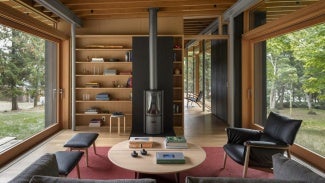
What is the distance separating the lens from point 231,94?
587 cm

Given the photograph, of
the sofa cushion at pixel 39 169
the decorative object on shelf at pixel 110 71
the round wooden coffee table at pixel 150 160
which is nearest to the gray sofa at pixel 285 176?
the sofa cushion at pixel 39 169

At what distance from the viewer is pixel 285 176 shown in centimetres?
140

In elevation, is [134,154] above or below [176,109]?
below

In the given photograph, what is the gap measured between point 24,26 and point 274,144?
4279 mm

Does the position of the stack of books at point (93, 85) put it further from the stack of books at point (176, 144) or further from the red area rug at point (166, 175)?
the stack of books at point (176, 144)

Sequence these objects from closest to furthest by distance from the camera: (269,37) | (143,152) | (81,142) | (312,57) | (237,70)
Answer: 1. (143,152)
2. (81,142)
3. (312,57)
4. (269,37)
5. (237,70)

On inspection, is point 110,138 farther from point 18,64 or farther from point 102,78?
point 18,64

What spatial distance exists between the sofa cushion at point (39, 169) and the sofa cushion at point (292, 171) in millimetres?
1441

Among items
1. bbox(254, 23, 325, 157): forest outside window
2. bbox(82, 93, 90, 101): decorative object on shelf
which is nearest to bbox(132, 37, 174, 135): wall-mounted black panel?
bbox(82, 93, 90, 101): decorative object on shelf

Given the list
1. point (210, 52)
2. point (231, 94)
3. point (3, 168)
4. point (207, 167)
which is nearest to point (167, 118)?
point (231, 94)

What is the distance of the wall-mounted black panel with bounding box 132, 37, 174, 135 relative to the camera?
17.9 ft

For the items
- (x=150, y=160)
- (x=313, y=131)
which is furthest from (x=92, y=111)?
(x=313, y=131)

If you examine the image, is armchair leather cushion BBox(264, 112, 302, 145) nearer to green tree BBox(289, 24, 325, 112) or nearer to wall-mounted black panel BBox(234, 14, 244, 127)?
green tree BBox(289, 24, 325, 112)

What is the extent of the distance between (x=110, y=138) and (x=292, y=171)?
4.11 m
